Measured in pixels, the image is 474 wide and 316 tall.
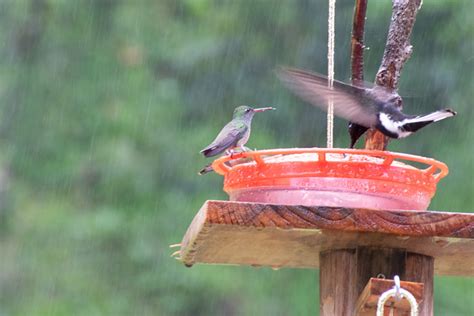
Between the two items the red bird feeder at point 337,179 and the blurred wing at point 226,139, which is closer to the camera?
the red bird feeder at point 337,179

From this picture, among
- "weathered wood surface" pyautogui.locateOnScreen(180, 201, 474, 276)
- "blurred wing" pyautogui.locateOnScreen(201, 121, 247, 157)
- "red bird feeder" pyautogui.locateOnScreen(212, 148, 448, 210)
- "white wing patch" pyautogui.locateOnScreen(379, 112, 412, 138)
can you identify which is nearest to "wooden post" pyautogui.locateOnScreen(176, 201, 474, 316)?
"weathered wood surface" pyautogui.locateOnScreen(180, 201, 474, 276)

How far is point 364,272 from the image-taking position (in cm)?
248

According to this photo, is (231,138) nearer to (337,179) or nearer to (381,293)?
(337,179)

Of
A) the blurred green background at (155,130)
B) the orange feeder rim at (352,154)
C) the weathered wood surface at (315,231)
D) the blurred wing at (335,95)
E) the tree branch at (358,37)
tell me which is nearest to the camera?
the weathered wood surface at (315,231)

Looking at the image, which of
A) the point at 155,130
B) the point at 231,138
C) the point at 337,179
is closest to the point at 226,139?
the point at 231,138

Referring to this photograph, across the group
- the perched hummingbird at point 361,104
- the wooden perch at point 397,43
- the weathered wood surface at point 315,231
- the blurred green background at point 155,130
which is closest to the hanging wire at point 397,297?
the weathered wood surface at point 315,231

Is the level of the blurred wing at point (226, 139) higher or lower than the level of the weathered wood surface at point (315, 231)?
higher

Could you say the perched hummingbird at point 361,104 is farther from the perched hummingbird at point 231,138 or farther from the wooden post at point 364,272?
the perched hummingbird at point 231,138

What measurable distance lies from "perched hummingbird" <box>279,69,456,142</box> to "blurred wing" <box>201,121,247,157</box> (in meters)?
0.69

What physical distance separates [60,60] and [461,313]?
384 cm

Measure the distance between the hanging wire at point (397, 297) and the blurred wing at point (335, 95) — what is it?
2.30 ft

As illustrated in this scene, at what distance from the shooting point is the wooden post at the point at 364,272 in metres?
2.47

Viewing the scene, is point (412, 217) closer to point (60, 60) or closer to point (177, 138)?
point (177, 138)

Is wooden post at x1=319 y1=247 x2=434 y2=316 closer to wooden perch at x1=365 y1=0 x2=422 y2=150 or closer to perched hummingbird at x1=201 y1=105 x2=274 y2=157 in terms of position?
wooden perch at x1=365 y1=0 x2=422 y2=150
